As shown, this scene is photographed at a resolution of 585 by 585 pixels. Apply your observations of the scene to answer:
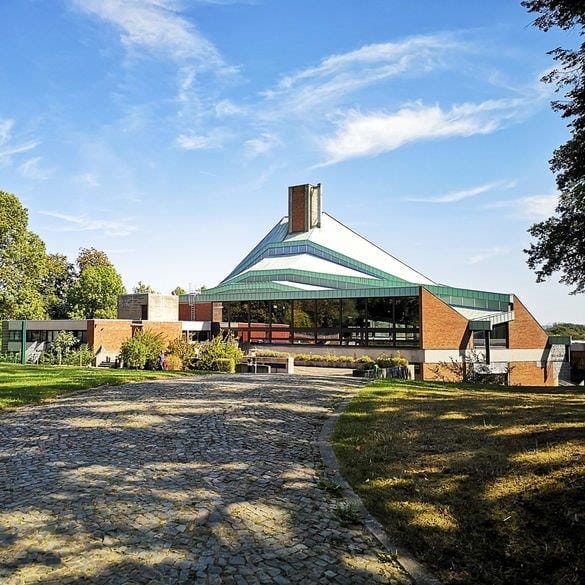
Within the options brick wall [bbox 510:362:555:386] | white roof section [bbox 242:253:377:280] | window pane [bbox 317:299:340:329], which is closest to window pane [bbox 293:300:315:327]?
window pane [bbox 317:299:340:329]

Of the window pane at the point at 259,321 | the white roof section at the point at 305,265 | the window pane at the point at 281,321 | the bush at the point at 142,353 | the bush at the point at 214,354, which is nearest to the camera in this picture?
the bush at the point at 214,354

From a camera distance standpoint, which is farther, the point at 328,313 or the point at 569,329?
the point at 569,329

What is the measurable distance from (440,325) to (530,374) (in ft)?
26.7

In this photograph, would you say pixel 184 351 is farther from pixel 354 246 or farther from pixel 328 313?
pixel 354 246

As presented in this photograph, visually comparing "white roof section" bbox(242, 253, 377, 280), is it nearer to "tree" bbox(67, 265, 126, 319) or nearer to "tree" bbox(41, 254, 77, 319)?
"tree" bbox(67, 265, 126, 319)

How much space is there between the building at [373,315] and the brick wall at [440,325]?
0.18 feet

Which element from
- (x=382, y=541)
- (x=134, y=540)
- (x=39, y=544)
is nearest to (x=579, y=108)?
(x=382, y=541)

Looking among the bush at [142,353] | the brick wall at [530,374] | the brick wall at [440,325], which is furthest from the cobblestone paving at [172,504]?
the brick wall at [530,374]

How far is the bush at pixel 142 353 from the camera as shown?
78.3 feet

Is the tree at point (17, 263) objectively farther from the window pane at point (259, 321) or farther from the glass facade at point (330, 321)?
the window pane at point (259, 321)

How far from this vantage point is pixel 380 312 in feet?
101

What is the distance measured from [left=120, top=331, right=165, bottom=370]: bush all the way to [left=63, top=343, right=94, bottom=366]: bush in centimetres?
353

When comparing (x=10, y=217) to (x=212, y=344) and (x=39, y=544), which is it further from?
(x=39, y=544)

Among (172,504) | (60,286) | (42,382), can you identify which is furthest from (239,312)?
(172,504)
